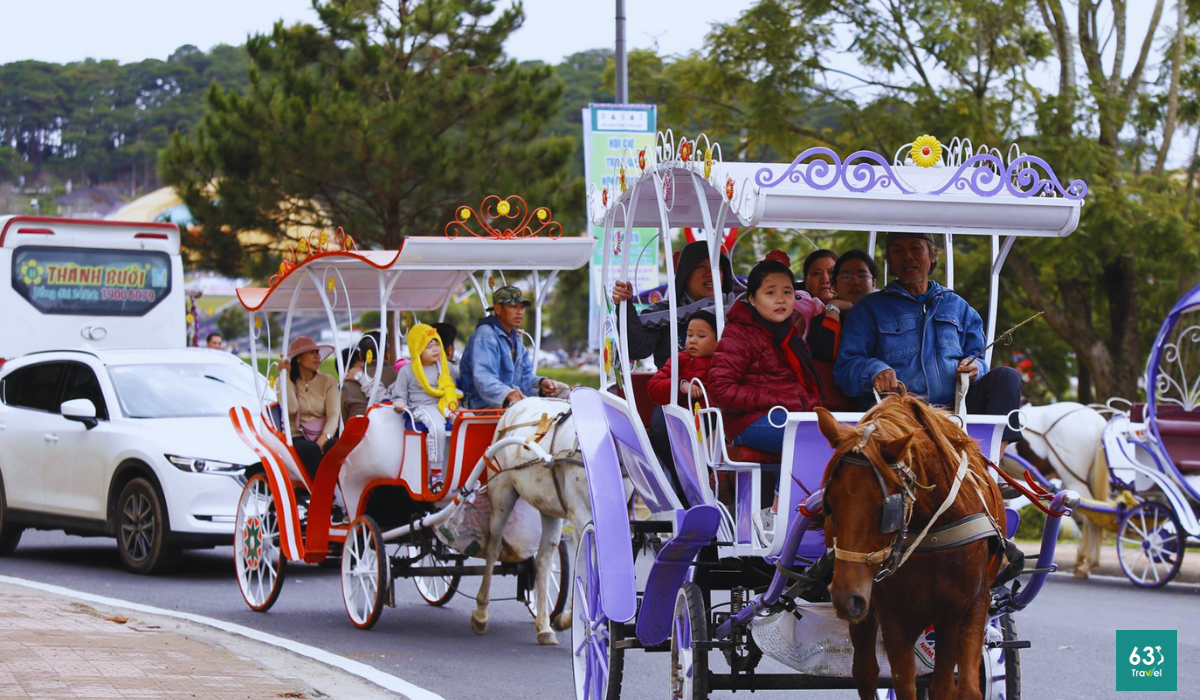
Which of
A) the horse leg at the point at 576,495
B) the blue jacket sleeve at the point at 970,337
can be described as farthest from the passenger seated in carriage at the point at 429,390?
the blue jacket sleeve at the point at 970,337

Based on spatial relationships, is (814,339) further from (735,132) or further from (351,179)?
(351,179)

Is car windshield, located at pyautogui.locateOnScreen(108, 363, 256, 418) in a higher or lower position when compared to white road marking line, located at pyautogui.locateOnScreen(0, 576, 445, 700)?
higher

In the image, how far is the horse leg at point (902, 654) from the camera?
5148 mm

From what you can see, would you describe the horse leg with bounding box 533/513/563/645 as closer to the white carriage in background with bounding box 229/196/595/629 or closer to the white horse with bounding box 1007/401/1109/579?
the white carriage in background with bounding box 229/196/595/629

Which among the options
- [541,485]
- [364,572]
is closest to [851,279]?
[541,485]

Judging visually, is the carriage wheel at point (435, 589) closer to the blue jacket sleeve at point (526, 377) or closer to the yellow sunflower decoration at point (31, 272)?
the blue jacket sleeve at point (526, 377)

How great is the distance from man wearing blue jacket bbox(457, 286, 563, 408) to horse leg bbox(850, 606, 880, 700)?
4.68 metres

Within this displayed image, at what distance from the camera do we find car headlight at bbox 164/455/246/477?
12414 millimetres

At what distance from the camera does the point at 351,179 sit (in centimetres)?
Answer: 2742

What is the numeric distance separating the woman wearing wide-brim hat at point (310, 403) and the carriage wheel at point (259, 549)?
421 mm

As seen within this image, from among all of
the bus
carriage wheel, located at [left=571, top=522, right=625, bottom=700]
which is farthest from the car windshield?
carriage wheel, located at [left=571, top=522, right=625, bottom=700]

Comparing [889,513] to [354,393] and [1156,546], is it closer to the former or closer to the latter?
[354,393]

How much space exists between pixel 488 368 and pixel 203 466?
11.8 ft

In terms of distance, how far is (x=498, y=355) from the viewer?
10.2 m
